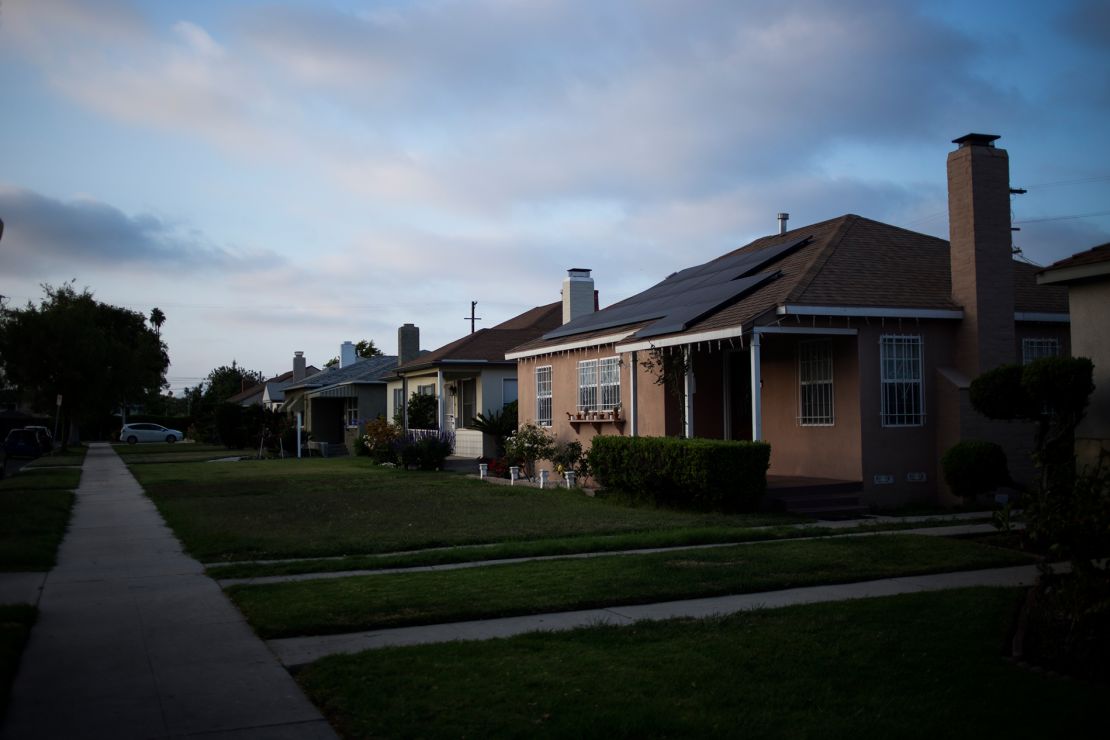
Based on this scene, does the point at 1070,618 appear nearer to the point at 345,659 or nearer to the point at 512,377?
the point at 345,659

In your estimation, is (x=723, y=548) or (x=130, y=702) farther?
(x=723, y=548)

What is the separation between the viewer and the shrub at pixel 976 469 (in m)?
12.3

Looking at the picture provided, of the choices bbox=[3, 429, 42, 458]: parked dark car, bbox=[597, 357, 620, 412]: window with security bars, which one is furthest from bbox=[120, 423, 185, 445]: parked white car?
bbox=[597, 357, 620, 412]: window with security bars

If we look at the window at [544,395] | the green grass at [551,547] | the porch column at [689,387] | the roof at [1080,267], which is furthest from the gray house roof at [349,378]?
the roof at [1080,267]

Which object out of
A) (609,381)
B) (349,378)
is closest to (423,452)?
(609,381)

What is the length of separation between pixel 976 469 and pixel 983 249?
474 centimetres

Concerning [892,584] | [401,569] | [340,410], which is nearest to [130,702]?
[401,569]

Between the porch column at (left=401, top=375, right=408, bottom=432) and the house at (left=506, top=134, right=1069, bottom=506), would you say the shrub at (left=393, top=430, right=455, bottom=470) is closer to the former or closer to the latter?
the porch column at (left=401, top=375, right=408, bottom=432)

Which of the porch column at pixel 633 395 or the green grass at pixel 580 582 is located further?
the porch column at pixel 633 395

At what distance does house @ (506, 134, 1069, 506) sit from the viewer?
1537cm

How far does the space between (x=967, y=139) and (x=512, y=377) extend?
17026 mm

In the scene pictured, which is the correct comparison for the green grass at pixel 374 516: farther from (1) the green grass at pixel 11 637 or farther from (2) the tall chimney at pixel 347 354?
(2) the tall chimney at pixel 347 354

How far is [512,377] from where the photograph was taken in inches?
1184

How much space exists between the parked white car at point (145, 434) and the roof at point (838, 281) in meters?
49.9
